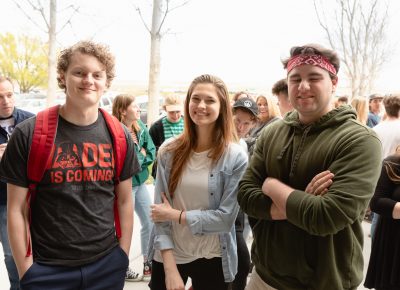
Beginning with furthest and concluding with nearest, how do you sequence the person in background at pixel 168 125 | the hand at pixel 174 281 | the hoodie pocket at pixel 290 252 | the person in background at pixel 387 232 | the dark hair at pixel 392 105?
1. the person in background at pixel 168 125
2. the dark hair at pixel 392 105
3. the person in background at pixel 387 232
4. the hand at pixel 174 281
5. the hoodie pocket at pixel 290 252

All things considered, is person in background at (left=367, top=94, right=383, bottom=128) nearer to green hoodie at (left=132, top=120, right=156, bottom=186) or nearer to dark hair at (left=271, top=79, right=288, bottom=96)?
dark hair at (left=271, top=79, right=288, bottom=96)

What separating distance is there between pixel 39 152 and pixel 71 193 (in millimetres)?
239

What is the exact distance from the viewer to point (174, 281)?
6.23 feet

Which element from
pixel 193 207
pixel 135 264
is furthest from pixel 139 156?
pixel 193 207

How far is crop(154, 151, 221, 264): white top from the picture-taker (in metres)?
1.98

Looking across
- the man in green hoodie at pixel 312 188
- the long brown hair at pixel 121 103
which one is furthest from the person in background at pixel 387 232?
the long brown hair at pixel 121 103

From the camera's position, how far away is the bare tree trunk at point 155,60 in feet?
22.5

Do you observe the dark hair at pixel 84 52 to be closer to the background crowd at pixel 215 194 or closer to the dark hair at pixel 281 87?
the background crowd at pixel 215 194

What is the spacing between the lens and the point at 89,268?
1761 mm

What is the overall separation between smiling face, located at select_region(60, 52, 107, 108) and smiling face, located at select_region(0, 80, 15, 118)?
3.60 ft

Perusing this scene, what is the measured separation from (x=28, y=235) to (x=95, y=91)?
29.6 inches

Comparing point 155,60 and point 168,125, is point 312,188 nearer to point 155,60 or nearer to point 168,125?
point 168,125

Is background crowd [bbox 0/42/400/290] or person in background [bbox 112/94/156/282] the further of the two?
person in background [bbox 112/94/156/282]

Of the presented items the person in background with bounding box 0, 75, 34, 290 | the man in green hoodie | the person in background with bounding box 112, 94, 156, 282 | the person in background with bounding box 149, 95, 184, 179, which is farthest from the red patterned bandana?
the person in background with bounding box 149, 95, 184, 179
